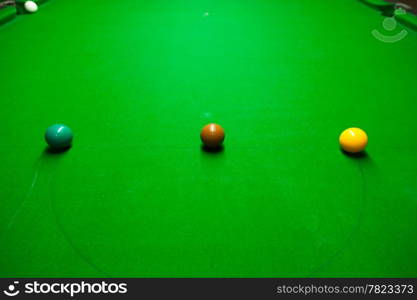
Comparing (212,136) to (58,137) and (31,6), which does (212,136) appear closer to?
(58,137)

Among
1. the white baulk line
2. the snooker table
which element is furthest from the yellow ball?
the white baulk line

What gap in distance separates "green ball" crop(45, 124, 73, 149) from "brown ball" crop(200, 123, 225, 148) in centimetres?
65

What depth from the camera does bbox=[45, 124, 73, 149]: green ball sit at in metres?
1.77

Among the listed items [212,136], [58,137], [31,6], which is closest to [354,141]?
[212,136]

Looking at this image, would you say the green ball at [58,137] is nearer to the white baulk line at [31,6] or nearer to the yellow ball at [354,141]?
the yellow ball at [354,141]

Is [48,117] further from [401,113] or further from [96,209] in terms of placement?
[401,113]

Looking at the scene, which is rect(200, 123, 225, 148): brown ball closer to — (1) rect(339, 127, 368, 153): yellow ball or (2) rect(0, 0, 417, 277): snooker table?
(2) rect(0, 0, 417, 277): snooker table

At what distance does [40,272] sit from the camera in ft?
3.96

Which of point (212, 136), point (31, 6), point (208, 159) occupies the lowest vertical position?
point (208, 159)

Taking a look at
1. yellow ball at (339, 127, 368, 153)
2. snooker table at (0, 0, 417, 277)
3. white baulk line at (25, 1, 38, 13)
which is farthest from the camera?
white baulk line at (25, 1, 38, 13)

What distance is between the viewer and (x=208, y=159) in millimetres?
1754

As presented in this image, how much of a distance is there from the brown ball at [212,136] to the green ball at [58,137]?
646 millimetres

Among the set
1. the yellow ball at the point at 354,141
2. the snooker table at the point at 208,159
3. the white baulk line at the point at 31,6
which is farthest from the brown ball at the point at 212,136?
the white baulk line at the point at 31,6

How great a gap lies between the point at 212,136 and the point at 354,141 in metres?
0.66
